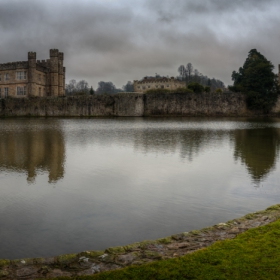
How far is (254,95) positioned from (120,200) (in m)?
37.7

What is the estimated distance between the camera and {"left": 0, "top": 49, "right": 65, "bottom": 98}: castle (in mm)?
45516

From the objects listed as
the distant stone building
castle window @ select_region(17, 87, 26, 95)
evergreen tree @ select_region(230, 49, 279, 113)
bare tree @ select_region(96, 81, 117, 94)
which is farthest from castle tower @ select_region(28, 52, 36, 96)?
bare tree @ select_region(96, 81, 117, 94)

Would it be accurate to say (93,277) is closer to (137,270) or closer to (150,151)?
(137,270)

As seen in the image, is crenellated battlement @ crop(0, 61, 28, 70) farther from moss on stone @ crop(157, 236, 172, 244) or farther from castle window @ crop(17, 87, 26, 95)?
moss on stone @ crop(157, 236, 172, 244)

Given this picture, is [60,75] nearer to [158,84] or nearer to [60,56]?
[60,56]

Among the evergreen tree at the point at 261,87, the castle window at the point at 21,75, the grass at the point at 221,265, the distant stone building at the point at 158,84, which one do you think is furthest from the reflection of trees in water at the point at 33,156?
the distant stone building at the point at 158,84

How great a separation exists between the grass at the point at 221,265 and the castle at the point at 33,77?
44.0 m

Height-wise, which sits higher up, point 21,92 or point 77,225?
point 21,92

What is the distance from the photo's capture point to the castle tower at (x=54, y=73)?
152 ft

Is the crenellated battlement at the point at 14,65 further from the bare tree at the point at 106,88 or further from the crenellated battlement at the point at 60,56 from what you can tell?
the bare tree at the point at 106,88

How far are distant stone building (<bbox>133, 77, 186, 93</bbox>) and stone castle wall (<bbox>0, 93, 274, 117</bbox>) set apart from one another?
1376 inches

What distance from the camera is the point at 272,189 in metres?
7.85

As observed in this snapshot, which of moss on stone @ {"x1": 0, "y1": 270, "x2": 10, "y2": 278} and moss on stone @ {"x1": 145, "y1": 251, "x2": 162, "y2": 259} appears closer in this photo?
moss on stone @ {"x1": 0, "y1": 270, "x2": 10, "y2": 278}

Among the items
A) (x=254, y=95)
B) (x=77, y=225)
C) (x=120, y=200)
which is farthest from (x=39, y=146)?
(x=254, y=95)
